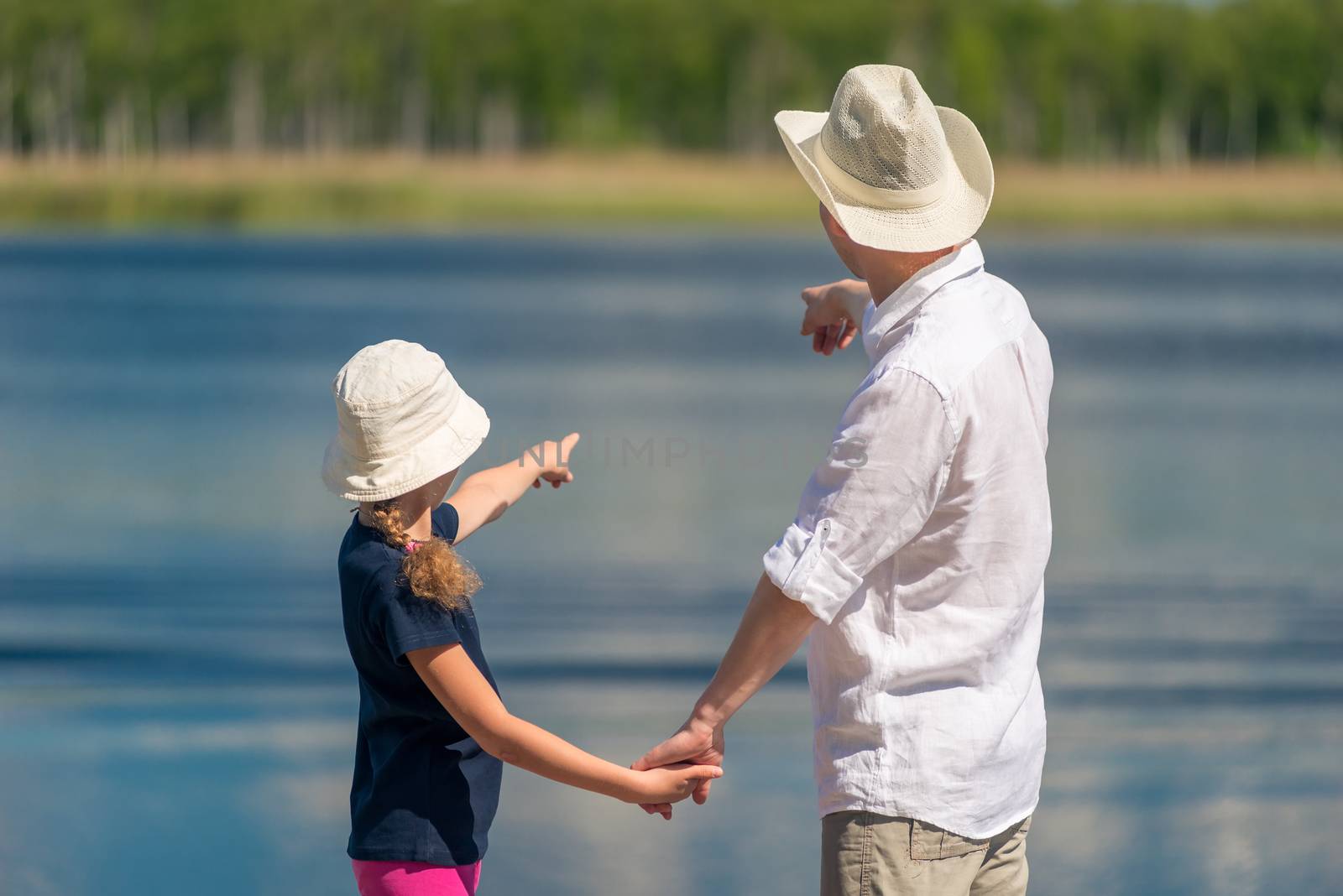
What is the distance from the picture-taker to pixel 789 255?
128 ft

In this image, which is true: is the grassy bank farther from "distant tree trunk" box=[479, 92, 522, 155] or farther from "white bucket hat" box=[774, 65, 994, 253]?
"white bucket hat" box=[774, 65, 994, 253]

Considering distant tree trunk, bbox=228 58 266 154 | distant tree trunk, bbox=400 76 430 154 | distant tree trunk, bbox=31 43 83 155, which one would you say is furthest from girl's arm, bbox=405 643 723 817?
distant tree trunk, bbox=400 76 430 154

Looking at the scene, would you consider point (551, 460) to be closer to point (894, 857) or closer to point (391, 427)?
point (391, 427)

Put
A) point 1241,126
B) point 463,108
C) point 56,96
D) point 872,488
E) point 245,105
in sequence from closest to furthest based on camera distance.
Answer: point 872,488
point 56,96
point 245,105
point 1241,126
point 463,108

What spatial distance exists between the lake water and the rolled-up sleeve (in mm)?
1936

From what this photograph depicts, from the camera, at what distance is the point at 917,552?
208 cm

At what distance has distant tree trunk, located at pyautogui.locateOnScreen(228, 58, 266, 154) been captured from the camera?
235ft

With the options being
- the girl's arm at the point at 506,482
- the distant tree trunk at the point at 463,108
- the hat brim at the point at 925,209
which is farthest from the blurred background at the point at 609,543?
the distant tree trunk at the point at 463,108

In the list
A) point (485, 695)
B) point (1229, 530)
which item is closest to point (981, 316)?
point (485, 695)

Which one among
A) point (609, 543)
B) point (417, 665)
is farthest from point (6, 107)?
point (417, 665)

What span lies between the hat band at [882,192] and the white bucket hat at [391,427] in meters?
0.61

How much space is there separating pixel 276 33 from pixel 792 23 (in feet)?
76.6

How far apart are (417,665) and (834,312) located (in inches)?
Result: 38.9

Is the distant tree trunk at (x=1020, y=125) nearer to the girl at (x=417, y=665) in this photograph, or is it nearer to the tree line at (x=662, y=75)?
the tree line at (x=662, y=75)
